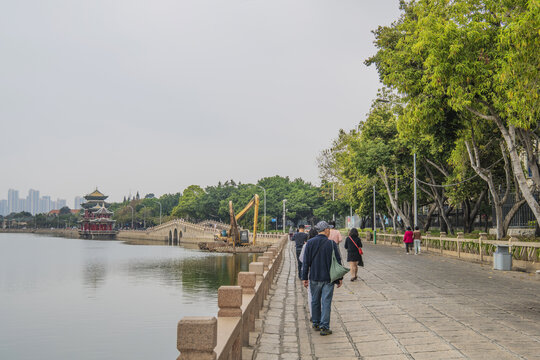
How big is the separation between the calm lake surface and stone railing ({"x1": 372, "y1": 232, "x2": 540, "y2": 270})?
12348mm

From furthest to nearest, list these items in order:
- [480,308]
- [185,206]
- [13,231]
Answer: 1. [13,231]
2. [185,206]
3. [480,308]

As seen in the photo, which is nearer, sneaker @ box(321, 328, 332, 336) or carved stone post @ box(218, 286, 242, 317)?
carved stone post @ box(218, 286, 242, 317)

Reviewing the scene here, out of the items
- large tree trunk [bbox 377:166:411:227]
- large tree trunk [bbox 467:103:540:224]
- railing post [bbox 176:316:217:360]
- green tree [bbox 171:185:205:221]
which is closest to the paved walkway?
railing post [bbox 176:316:217:360]

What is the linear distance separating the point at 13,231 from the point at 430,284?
211870 millimetres

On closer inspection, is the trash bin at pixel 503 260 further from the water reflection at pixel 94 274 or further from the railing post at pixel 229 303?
the water reflection at pixel 94 274

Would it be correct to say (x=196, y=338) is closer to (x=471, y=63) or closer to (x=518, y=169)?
(x=471, y=63)

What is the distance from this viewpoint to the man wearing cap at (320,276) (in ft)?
25.4

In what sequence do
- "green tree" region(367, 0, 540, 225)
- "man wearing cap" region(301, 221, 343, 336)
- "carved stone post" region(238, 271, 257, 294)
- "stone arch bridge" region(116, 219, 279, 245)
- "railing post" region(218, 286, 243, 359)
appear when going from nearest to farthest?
"railing post" region(218, 286, 243, 359)
"man wearing cap" region(301, 221, 343, 336)
"carved stone post" region(238, 271, 257, 294)
"green tree" region(367, 0, 540, 225)
"stone arch bridge" region(116, 219, 279, 245)

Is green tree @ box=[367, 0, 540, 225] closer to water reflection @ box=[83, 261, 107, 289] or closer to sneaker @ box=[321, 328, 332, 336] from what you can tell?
sneaker @ box=[321, 328, 332, 336]

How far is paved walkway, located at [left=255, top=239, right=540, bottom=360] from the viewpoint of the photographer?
6684 millimetres

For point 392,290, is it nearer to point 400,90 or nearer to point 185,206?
point 400,90

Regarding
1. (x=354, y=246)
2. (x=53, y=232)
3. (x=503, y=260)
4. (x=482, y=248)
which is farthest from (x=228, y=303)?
(x=53, y=232)

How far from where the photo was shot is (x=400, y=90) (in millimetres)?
20406

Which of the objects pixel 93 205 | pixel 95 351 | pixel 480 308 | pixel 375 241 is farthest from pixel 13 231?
pixel 480 308
